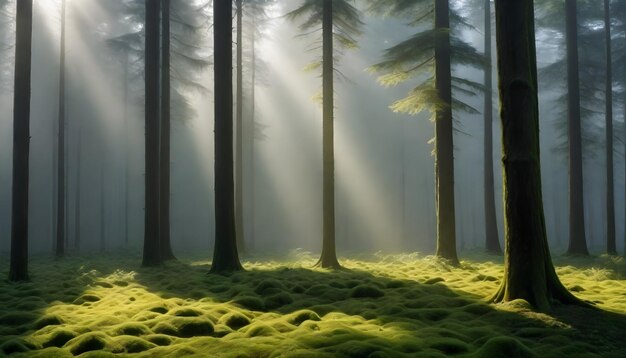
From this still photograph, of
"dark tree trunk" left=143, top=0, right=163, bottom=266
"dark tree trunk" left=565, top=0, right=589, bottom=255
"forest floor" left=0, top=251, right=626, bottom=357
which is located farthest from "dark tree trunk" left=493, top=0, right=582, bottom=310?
"dark tree trunk" left=565, top=0, right=589, bottom=255

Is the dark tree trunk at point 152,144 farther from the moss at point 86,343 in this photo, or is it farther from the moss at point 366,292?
the moss at point 86,343

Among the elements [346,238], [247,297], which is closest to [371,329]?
[247,297]

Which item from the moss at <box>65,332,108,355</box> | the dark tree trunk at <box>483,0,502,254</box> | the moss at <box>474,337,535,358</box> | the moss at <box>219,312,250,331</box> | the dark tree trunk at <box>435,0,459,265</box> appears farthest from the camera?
the dark tree trunk at <box>483,0,502,254</box>

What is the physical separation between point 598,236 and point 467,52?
5417cm

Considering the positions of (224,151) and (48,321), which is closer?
(48,321)

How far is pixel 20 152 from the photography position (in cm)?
1205

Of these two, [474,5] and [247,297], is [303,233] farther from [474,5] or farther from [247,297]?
[247,297]

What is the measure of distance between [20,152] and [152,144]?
13.7 feet

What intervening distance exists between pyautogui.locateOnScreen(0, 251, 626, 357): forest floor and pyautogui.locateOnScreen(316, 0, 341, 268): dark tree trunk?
3.25 m

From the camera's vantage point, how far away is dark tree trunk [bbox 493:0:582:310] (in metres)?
7.26

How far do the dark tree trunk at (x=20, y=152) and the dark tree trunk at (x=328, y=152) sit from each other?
8.42 m

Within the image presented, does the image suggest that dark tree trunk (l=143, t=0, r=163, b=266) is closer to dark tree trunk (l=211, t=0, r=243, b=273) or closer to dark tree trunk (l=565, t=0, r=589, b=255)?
dark tree trunk (l=211, t=0, r=243, b=273)

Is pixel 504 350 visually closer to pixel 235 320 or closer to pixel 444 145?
pixel 235 320

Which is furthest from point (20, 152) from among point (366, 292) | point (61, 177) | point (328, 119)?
point (61, 177)
